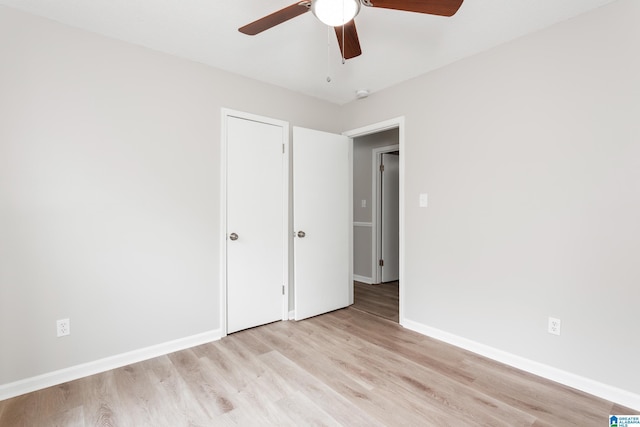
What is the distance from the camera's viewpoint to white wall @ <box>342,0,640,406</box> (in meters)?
1.83

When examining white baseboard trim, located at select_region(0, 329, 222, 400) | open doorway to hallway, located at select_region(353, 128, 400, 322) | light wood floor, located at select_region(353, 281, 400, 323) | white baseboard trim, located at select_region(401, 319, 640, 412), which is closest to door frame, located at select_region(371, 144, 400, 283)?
open doorway to hallway, located at select_region(353, 128, 400, 322)

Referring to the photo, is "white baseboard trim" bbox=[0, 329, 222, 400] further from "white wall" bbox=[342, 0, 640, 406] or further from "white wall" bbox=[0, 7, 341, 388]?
"white wall" bbox=[342, 0, 640, 406]

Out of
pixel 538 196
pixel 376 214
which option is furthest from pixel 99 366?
pixel 376 214

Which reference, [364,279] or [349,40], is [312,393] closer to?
[349,40]

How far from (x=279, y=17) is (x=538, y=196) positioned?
2.08m

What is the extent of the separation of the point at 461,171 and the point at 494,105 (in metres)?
0.56

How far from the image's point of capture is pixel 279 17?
5.15 feet

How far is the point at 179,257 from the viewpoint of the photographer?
255cm

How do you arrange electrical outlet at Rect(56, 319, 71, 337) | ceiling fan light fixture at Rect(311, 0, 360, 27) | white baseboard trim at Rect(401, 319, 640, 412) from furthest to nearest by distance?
electrical outlet at Rect(56, 319, 71, 337) → white baseboard trim at Rect(401, 319, 640, 412) → ceiling fan light fixture at Rect(311, 0, 360, 27)

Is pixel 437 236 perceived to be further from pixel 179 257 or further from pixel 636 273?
pixel 179 257

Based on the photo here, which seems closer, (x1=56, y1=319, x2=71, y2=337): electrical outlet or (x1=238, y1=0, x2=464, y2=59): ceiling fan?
(x1=238, y1=0, x2=464, y2=59): ceiling fan

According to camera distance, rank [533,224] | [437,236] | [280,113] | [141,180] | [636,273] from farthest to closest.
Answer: [280,113], [437,236], [141,180], [533,224], [636,273]

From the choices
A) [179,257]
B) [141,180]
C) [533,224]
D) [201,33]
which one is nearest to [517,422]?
[533,224]

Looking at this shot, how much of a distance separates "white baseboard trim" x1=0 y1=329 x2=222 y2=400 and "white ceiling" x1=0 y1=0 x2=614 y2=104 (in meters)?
2.41
